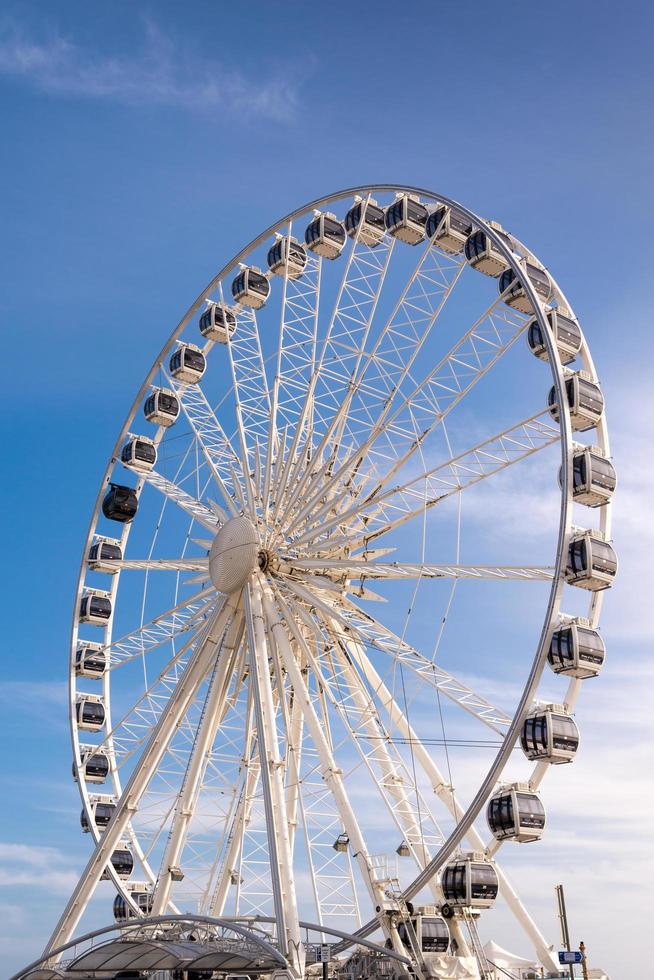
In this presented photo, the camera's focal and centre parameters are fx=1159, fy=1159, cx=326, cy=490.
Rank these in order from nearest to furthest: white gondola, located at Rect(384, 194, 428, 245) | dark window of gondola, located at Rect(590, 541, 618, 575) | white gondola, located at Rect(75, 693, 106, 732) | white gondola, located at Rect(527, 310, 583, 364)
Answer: dark window of gondola, located at Rect(590, 541, 618, 575) → white gondola, located at Rect(527, 310, 583, 364) → white gondola, located at Rect(384, 194, 428, 245) → white gondola, located at Rect(75, 693, 106, 732)

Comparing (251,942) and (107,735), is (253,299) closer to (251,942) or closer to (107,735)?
(107,735)

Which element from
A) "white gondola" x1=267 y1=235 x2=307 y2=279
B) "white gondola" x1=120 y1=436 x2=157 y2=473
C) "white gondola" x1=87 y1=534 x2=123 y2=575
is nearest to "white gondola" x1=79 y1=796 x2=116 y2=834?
"white gondola" x1=87 y1=534 x2=123 y2=575

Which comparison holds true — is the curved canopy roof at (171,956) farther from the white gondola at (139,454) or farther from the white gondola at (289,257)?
the white gondola at (289,257)

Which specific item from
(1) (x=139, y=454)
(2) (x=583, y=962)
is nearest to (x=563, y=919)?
(2) (x=583, y=962)

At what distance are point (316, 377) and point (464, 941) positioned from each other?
14240 mm

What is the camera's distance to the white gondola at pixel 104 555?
35.7m

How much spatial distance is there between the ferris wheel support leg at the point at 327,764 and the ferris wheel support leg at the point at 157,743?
2000mm

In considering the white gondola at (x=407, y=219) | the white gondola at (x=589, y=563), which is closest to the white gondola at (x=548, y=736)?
the white gondola at (x=589, y=563)

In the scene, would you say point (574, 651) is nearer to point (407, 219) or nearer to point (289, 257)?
point (407, 219)

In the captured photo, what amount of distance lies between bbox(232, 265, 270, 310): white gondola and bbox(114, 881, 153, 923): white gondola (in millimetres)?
16976

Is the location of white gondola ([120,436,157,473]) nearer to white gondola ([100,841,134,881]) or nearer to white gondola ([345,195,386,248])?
white gondola ([345,195,386,248])

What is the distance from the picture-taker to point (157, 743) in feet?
95.5

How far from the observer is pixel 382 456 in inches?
1129

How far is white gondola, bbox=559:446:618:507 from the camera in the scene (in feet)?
78.1
